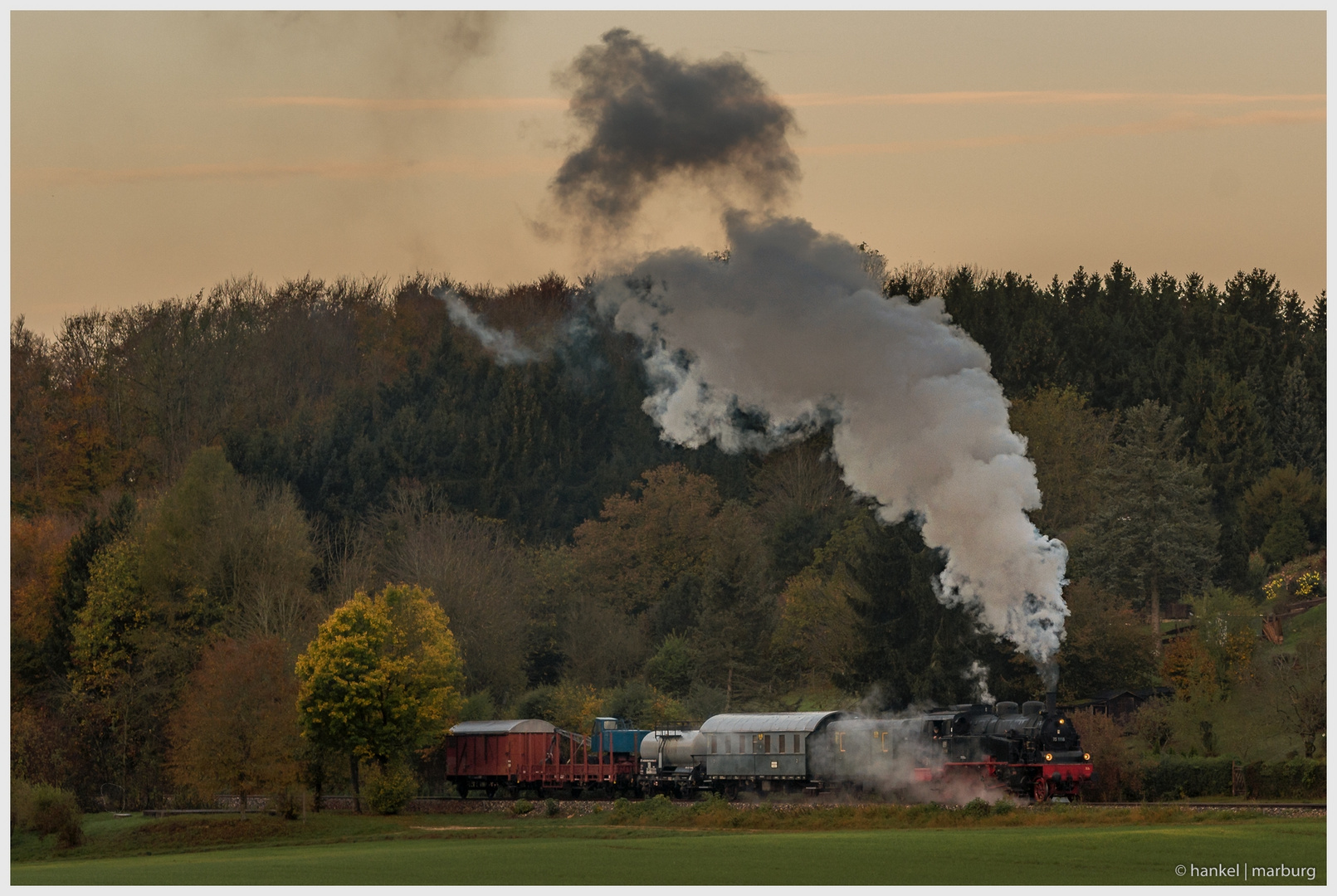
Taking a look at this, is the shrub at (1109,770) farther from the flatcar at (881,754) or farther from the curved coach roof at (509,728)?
the curved coach roof at (509,728)

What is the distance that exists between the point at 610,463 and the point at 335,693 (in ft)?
156

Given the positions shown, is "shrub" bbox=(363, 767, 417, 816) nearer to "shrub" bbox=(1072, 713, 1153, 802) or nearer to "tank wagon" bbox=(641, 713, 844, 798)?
"tank wagon" bbox=(641, 713, 844, 798)

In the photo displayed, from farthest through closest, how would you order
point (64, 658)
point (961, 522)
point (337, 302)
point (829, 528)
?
point (337, 302), point (829, 528), point (64, 658), point (961, 522)

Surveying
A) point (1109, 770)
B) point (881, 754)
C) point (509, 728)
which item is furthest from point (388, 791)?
point (1109, 770)

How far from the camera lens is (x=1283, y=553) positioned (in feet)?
304

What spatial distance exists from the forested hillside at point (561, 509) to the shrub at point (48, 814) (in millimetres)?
5851

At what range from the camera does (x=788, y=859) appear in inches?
1608

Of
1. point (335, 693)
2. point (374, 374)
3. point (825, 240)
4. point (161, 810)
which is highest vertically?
point (374, 374)

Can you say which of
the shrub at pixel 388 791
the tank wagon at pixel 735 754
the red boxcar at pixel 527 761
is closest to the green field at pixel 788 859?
the tank wagon at pixel 735 754

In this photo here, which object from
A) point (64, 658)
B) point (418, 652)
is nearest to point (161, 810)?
point (418, 652)

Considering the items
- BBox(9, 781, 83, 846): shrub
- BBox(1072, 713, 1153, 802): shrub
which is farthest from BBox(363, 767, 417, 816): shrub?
BBox(1072, 713, 1153, 802): shrub

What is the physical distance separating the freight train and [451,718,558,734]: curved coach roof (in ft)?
0.22

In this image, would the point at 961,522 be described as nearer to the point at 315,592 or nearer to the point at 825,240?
the point at 825,240

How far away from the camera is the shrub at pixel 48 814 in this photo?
58531 millimetres
